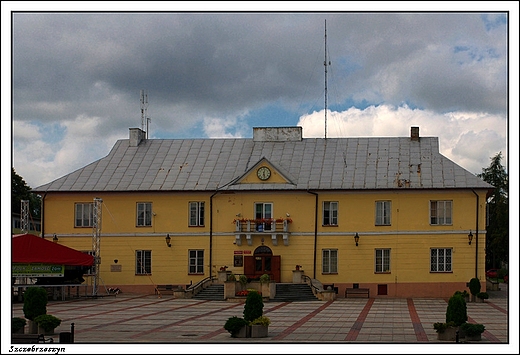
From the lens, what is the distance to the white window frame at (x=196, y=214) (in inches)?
1849

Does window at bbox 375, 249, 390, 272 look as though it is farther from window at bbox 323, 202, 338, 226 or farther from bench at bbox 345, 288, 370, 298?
window at bbox 323, 202, 338, 226

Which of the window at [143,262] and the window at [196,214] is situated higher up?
the window at [196,214]

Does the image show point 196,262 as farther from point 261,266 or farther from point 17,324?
point 17,324

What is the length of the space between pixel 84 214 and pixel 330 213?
51.0 feet

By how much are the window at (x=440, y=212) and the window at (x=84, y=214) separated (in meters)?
21.2

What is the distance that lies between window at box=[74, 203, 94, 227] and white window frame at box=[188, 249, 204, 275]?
6659mm

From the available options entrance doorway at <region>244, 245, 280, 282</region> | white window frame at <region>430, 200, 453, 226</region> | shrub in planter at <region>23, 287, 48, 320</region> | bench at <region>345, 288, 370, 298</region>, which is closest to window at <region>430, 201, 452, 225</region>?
white window frame at <region>430, 200, 453, 226</region>

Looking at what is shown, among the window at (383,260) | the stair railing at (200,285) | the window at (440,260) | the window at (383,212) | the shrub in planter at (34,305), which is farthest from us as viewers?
the window at (383,212)

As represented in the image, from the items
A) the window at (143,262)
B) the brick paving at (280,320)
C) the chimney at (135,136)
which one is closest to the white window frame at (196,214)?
the window at (143,262)

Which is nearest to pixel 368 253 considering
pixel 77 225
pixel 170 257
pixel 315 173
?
pixel 315 173

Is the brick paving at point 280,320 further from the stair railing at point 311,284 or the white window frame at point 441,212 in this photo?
the white window frame at point 441,212

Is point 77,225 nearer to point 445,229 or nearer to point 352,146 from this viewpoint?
point 352,146

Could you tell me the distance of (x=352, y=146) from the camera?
165ft

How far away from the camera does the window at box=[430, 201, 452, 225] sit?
4519 centimetres
